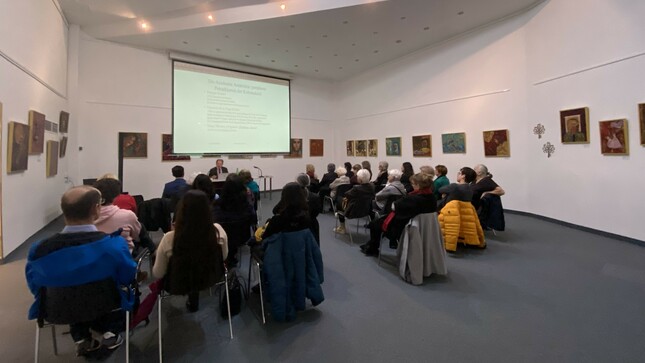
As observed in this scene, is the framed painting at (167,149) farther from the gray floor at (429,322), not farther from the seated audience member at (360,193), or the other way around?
the seated audience member at (360,193)

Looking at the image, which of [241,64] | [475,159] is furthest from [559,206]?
[241,64]

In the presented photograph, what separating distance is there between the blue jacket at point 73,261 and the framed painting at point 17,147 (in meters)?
3.83

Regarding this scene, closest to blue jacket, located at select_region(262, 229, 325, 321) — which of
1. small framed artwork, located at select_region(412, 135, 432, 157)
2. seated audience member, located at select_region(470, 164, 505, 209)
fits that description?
seated audience member, located at select_region(470, 164, 505, 209)

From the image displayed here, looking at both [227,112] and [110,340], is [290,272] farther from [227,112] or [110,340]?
[227,112]

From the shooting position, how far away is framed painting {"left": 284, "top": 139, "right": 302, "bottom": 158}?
37.3 ft

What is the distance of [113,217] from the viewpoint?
103 inches

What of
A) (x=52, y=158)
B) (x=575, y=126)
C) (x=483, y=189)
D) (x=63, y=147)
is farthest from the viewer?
(x=63, y=147)

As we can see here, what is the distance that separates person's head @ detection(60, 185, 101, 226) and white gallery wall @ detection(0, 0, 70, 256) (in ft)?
12.1

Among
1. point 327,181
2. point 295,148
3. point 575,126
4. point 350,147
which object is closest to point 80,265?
point 327,181

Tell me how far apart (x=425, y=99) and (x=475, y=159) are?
2.54m

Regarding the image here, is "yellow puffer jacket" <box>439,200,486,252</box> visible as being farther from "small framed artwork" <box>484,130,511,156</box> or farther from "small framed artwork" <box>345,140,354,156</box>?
"small framed artwork" <box>345,140,354,156</box>

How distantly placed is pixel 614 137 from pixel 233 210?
21.5 ft

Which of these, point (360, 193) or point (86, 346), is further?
point (360, 193)

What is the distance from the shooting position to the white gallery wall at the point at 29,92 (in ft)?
13.3
